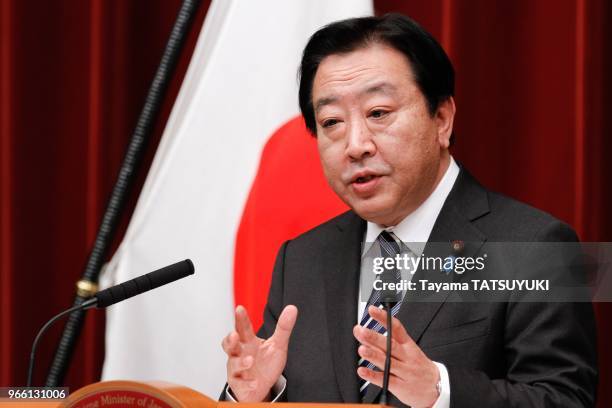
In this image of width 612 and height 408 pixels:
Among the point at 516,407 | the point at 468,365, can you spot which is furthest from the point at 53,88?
the point at 516,407

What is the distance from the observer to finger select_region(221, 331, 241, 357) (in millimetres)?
1498

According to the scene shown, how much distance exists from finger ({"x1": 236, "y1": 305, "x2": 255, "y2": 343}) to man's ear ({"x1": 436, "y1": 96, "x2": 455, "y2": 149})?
1.96ft

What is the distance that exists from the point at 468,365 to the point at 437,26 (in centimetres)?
110

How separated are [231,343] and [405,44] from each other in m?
0.71

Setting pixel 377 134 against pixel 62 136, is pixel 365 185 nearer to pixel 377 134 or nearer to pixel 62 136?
pixel 377 134

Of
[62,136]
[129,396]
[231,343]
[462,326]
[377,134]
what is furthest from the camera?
[62,136]

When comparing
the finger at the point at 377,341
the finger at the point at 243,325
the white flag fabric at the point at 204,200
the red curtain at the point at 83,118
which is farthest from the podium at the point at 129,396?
the red curtain at the point at 83,118

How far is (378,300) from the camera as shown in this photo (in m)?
1.76

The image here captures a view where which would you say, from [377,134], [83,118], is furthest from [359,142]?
[83,118]

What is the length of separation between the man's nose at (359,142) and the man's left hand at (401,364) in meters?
0.52

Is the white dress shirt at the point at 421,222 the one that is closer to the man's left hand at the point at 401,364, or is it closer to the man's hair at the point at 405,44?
the man's hair at the point at 405,44

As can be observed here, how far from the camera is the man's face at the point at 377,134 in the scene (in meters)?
1.76

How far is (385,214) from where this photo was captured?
1.80m

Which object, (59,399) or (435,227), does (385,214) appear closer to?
(435,227)
